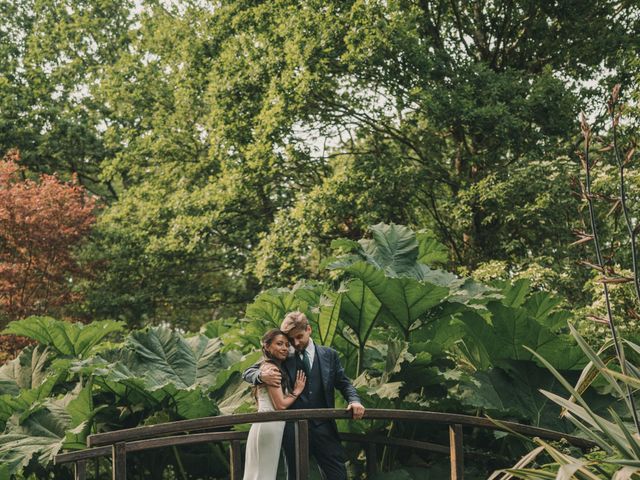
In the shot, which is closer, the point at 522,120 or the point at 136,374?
the point at 136,374

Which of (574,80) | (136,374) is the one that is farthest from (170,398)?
(574,80)

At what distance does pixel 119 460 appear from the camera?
176 inches

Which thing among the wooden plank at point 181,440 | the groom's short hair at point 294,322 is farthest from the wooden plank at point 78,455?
the groom's short hair at point 294,322

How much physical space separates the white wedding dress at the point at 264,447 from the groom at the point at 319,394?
228 millimetres

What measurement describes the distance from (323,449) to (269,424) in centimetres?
49

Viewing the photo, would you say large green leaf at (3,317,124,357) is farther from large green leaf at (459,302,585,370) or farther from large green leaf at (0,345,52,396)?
large green leaf at (459,302,585,370)

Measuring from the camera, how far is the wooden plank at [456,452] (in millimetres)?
5281

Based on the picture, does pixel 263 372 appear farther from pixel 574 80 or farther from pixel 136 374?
pixel 574 80

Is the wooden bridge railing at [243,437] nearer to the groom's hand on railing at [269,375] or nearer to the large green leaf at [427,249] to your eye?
the groom's hand on railing at [269,375]

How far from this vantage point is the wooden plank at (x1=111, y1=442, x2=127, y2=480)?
4469 millimetres

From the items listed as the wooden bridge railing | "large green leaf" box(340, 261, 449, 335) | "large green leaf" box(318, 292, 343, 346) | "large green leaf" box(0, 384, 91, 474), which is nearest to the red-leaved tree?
"large green leaf" box(0, 384, 91, 474)

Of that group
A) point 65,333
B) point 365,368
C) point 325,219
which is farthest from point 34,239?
point 365,368

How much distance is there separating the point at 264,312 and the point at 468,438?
6.49 feet

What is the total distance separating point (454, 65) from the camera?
1336 cm
